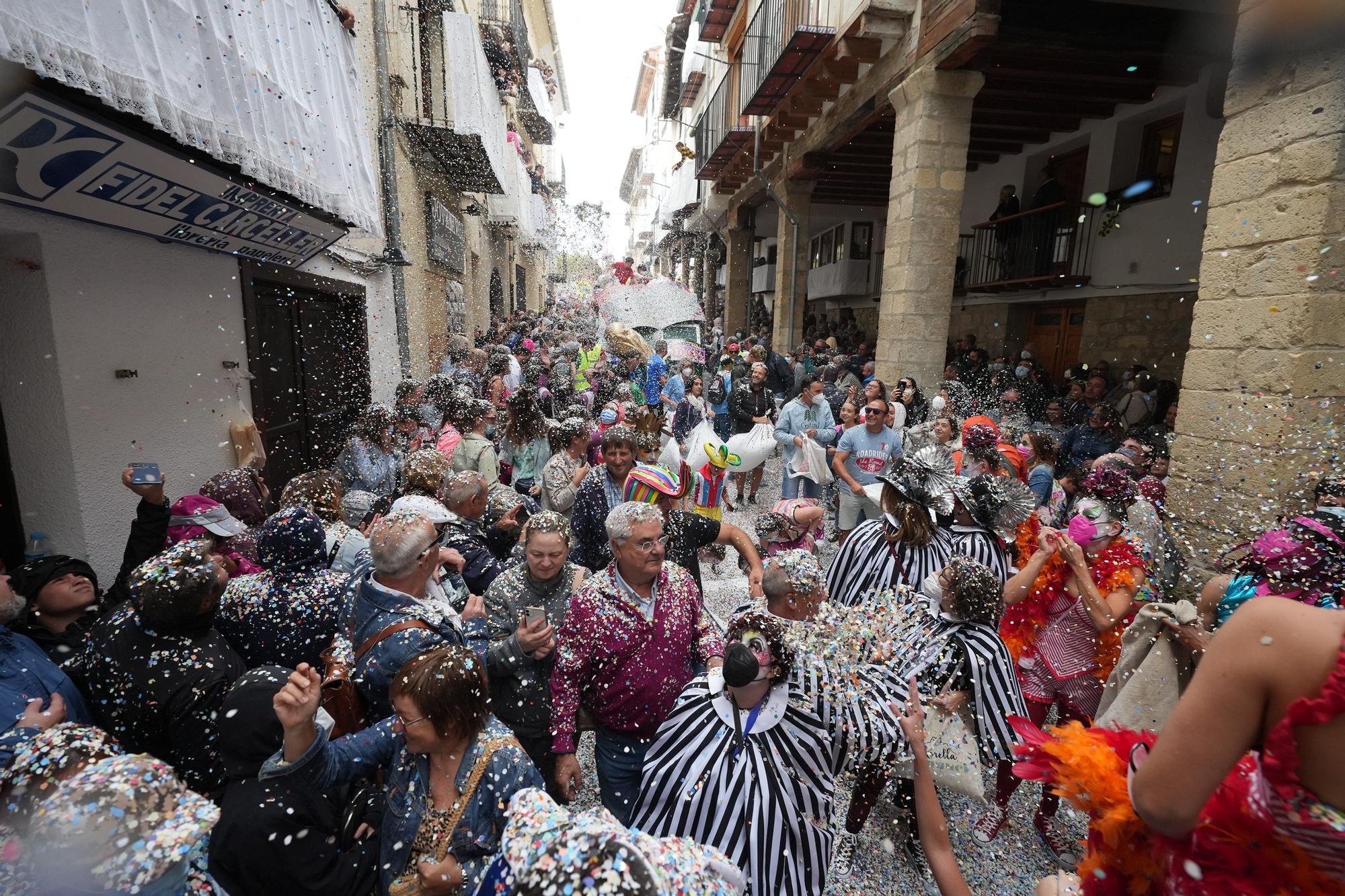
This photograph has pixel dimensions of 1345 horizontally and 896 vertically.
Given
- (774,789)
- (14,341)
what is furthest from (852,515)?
(14,341)

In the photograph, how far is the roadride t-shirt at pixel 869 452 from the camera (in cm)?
512

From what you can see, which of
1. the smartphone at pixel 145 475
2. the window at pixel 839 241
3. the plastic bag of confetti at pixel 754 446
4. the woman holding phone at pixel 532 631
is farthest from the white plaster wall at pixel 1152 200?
the smartphone at pixel 145 475

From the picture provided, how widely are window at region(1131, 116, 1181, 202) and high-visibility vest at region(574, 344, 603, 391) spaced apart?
855cm

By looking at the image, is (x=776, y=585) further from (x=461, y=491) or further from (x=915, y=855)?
(x=461, y=491)

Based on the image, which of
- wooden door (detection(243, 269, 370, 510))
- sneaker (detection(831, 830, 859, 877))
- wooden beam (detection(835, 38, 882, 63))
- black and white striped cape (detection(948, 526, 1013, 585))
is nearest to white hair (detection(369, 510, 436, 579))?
sneaker (detection(831, 830, 859, 877))

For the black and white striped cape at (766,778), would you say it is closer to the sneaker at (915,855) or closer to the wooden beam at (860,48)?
the sneaker at (915,855)

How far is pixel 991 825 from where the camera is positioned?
2.78m

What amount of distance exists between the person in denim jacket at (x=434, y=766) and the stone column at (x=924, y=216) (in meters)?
7.26

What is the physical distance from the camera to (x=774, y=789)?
1.66 m

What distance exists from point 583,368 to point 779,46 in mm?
6160

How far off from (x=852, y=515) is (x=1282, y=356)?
2.89 metres

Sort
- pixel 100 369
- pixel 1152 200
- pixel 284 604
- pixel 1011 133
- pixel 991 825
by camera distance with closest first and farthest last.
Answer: pixel 284 604, pixel 991 825, pixel 100 369, pixel 1152 200, pixel 1011 133

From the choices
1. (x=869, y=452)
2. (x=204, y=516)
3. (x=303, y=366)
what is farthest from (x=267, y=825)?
(x=303, y=366)

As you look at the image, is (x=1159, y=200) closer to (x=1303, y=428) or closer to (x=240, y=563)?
(x=1303, y=428)
